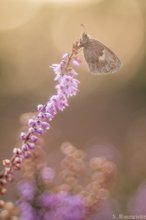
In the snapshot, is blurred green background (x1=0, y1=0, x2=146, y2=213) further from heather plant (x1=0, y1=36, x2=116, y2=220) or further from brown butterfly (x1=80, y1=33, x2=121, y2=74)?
heather plant (x1=0, y1=36, x2=116, y2=220)

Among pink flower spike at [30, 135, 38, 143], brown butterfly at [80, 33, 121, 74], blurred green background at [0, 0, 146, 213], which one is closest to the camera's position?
pink flower spike at [30, 135, 38, 143]

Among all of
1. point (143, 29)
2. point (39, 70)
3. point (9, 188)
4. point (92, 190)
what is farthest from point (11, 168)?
point (143, 29)

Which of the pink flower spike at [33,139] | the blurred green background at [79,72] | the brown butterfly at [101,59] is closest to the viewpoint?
the pink flower spike at [33,139]

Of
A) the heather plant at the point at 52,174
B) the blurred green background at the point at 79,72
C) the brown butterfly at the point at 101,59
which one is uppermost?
the blurred green background at the point at 79,72

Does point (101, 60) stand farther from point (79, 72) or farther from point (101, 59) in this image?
point (79, 72)

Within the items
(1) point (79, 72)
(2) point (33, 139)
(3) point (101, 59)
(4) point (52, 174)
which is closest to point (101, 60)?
(3) point (101, 59)

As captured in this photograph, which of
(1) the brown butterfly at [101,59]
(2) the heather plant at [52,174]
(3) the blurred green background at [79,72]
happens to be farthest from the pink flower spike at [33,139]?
(3) the blurred green background at [79,72]

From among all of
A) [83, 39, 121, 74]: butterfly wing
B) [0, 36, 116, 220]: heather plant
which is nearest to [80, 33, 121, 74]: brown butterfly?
[83, 39, 121, 74]: butterfly wing

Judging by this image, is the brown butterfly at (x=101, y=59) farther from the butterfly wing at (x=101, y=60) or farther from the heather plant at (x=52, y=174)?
the heather plant at (x=52, y=174)

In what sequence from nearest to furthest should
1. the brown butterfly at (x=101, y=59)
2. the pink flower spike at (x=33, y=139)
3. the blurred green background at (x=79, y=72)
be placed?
1. the pink flower spike at (x=33, y=139)
2. the brown butterfly at (x=101, y=59)
3. the blurred green background at (x=79, y=72)
